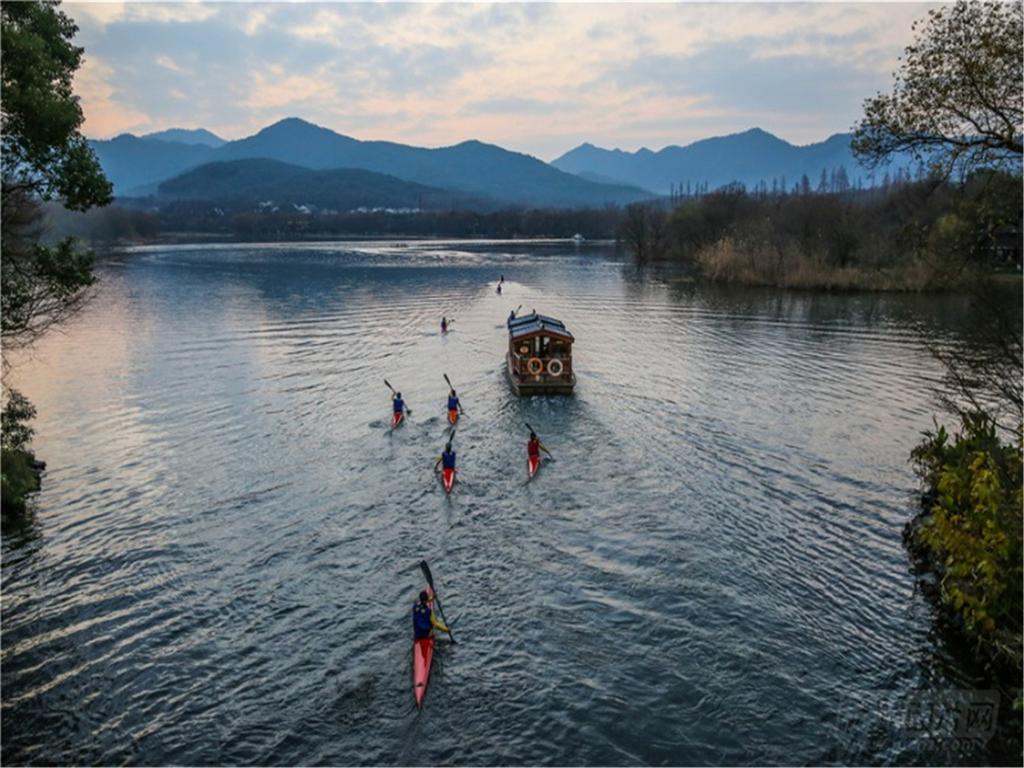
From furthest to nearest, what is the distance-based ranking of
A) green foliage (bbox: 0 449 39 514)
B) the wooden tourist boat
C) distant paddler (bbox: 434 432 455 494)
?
the wooden tourist boat
distant paddler (bbox: 434 432 455 494)
green foliage (bbox: 0 449 39 514)

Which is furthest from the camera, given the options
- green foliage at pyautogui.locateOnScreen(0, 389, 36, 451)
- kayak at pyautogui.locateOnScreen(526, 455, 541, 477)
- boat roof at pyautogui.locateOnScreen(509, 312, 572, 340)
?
boat roof at pyautogui.locateOnScreen(509, 312, 572, 340)

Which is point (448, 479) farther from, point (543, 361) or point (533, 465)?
point (543, 361)

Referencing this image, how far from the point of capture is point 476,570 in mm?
23344

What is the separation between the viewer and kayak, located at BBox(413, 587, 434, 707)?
1728 cm

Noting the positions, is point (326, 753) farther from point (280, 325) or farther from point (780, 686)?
point (280, 325)

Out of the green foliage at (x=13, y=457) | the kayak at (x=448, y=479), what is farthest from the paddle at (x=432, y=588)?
the green foliage at (x=13, y=457)

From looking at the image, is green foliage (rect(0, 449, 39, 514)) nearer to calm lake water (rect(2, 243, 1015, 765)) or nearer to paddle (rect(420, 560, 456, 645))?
calm lake water (rect(2, 243, 1015, 765))

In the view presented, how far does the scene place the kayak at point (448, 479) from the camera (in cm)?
2950

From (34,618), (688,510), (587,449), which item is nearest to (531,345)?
(587,449)

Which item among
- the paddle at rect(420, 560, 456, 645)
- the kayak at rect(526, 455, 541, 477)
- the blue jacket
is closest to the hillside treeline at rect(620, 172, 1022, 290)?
the kayak at rect(526, 455, 541, 477)

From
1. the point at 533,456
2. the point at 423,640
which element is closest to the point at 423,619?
the point at 423,640

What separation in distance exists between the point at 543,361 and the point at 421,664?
2840cm

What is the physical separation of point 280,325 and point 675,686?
200ft

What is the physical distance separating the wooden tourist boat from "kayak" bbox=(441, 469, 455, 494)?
14.9 m
